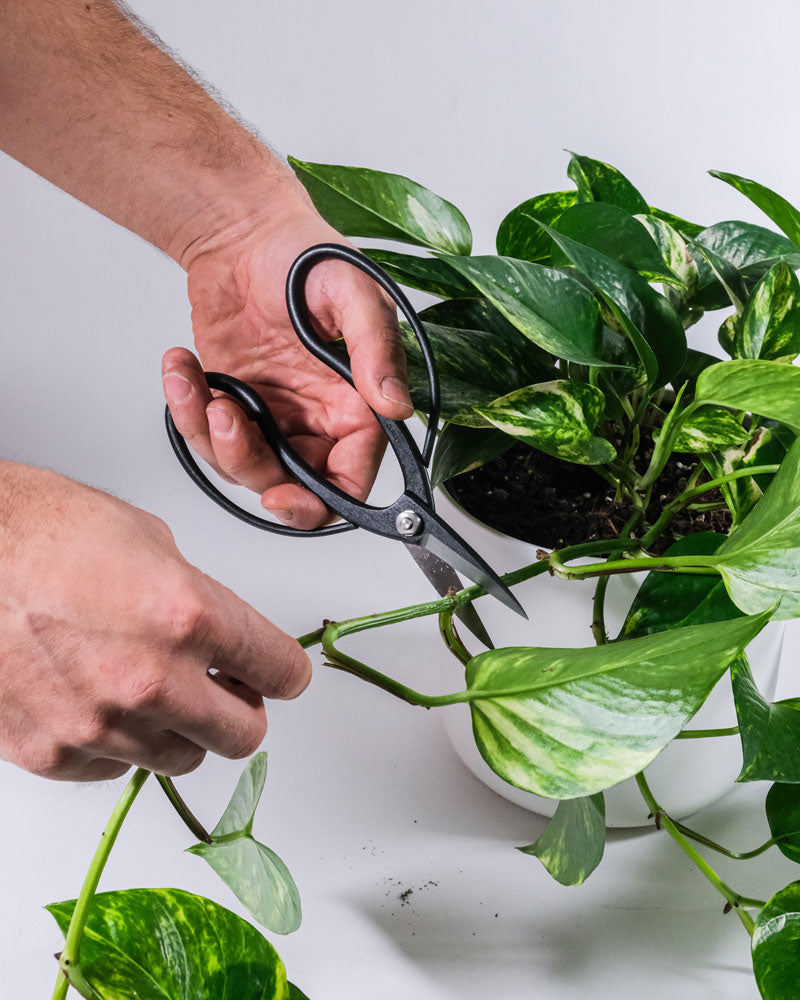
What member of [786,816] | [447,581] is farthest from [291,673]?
[786,816]

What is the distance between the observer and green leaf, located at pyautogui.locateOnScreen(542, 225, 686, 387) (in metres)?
0.41

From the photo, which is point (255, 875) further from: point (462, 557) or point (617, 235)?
point (617, 235)

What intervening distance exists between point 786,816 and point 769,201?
0.26m

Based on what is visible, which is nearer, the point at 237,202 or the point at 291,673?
the point at 291,673

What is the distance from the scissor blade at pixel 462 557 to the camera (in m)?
0.45

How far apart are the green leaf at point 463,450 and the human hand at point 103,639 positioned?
0.12 metres

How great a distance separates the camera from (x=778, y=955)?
0.40 m

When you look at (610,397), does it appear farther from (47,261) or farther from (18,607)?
(47,261)

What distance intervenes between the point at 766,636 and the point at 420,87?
65 cm

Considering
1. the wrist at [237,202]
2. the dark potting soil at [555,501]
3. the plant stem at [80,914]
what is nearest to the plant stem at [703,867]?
the dark potting soil at [555,501]

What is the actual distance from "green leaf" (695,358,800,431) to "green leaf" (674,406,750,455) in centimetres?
6

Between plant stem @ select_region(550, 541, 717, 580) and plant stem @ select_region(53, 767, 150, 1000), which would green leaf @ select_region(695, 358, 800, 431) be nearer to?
plant stem @ select_region(550, 541, 717, 580)

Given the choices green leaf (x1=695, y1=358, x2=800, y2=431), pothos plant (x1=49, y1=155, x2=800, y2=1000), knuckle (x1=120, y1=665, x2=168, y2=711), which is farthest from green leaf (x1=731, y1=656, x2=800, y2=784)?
knuckle (x1=120, y1=665, x2=168, y2=711)

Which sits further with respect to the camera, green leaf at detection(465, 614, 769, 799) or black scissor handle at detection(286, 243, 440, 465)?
black scissor handle at detection(286, 243, 440, 465)
